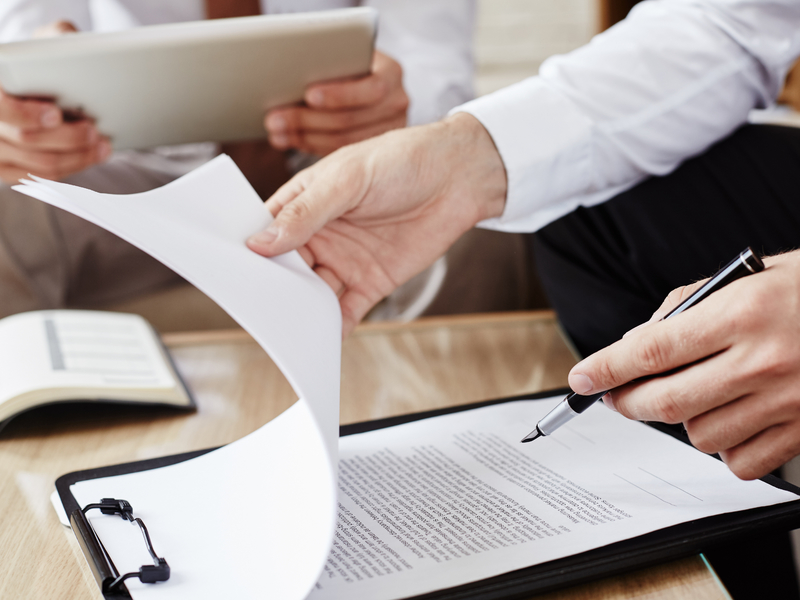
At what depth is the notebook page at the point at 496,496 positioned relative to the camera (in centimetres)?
32

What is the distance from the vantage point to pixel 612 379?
0.36m

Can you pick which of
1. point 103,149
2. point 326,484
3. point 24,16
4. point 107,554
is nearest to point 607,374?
point 326,484

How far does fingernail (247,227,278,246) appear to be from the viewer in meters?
0.44

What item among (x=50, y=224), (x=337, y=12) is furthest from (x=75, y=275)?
(x=337, y=12)

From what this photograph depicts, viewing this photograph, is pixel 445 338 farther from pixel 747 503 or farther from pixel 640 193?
pixel 747 503

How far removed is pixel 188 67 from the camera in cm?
74

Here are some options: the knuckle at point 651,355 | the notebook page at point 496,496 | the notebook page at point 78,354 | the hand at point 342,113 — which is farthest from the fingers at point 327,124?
the knuckle at point 651,355

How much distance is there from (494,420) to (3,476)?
0.37 meters

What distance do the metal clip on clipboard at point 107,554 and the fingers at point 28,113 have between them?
22.9 inches

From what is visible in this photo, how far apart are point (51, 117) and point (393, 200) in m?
0.50

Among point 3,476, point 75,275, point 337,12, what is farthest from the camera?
point 75,275

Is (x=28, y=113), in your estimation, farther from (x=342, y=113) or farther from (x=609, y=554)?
(x=609, y=554)

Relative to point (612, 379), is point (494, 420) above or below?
below

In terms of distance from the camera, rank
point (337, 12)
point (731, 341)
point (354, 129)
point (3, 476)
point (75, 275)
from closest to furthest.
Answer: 1. point (731, 341)
2. point (3, 476)
3. point (337, 12)
4. point (354, 129)
5. point (75, 275)
